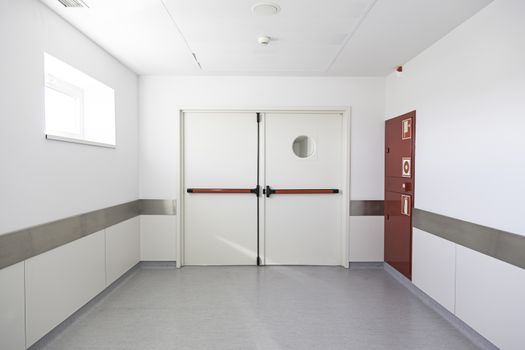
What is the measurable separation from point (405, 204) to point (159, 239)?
10.7 ft

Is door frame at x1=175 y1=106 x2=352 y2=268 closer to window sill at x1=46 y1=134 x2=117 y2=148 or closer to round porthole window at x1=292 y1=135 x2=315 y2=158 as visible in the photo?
round porthole window at x1=292 y1=135 x2=315 y2=158

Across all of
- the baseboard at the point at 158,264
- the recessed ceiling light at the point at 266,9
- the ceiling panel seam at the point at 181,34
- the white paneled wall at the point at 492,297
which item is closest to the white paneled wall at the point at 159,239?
the baseboard at the point at 158,264

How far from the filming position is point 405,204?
12.1 ft

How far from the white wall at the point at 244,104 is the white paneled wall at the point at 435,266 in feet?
3.70

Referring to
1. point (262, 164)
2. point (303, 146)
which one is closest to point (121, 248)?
point (262, 164)

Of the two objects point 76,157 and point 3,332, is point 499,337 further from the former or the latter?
point 76,157

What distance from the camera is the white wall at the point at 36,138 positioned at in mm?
2061

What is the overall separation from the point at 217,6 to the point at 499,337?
10.7 feet

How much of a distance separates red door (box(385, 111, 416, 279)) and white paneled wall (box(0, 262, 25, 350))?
3.66 meters

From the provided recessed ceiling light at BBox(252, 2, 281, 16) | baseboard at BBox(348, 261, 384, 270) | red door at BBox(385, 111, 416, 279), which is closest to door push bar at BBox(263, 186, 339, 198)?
red door at BBox(385, 111, 416, 279)

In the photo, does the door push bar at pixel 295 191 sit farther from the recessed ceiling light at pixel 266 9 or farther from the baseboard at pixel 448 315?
the recessed ceiling light at pixel 266 9

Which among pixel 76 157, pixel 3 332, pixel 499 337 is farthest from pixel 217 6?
pixel 499 337

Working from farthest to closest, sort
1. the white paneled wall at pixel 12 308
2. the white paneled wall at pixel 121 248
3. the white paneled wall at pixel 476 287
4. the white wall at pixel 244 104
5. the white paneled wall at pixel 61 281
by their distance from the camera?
the white wall at pixel 244 104 < the white paneled wall at pixel 121 248 < the white paneled wall at pixel 61 281 < the white paneled wall at pixel 476 287 < the white paneled wall at pixel 12 308

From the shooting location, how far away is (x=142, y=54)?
3.45 metres
